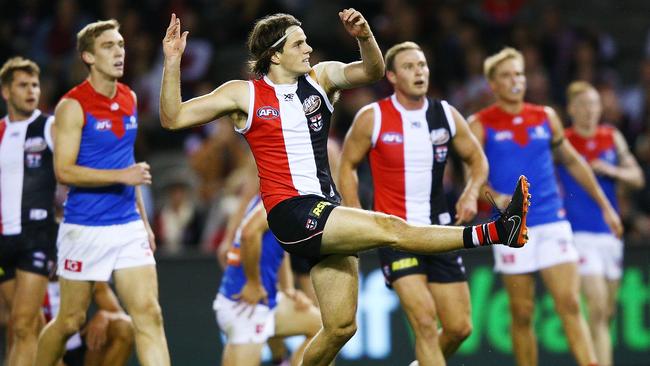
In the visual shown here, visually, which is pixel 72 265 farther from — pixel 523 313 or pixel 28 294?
pixel 523 313

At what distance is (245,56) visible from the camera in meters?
16.8

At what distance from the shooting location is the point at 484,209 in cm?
1335

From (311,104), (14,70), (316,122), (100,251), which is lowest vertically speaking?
(100,251)

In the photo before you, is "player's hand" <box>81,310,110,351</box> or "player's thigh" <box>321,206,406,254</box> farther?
"player's hand" <box>81,310,110,351</box>

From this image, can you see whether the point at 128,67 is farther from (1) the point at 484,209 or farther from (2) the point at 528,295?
(2) the point at 528,295

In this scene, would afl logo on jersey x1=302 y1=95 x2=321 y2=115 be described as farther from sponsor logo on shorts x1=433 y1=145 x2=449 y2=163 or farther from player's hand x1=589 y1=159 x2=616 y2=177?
player's hand x1=589 y1=159 x2=616 y2=177

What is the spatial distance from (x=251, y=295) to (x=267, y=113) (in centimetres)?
200

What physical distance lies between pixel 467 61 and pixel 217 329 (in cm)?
541

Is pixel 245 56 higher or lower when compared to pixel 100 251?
higher

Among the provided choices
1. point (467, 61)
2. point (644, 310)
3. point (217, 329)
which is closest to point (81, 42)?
point (217, 329)

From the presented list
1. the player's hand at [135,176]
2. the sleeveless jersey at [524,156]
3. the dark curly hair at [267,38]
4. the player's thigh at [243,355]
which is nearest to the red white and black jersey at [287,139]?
the dark curly hair at [267,38]

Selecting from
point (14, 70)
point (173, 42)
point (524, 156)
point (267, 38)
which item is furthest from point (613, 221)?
point (14, 70)

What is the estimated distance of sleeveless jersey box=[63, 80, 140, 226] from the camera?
883 cm

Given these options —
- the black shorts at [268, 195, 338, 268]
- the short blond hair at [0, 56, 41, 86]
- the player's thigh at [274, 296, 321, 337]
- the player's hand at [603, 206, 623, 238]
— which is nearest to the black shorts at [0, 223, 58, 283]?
the short blond hair at [0, 56, 41, 86]
